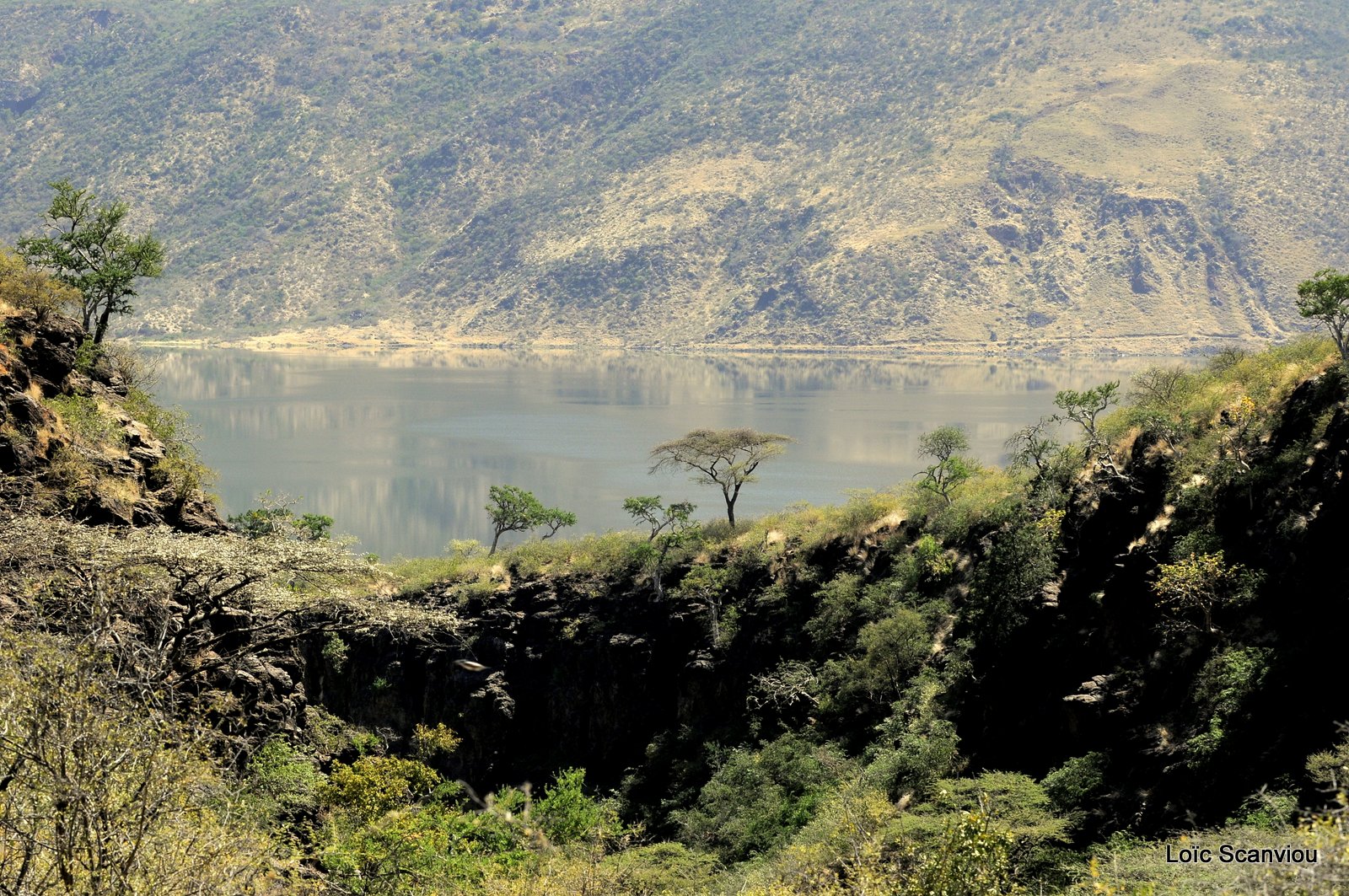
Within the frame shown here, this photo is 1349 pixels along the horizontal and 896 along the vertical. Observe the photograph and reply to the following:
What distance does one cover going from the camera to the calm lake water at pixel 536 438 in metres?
99.3

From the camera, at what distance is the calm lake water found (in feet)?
326

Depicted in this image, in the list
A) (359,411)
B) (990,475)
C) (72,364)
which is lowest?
(359,411)

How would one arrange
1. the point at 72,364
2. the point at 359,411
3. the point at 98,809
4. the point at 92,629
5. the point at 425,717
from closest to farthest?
the point at 98,809, the point at 92,629, the point at 72,364, the point at 425,717, the point at 359,411

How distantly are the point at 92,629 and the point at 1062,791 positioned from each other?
17.3m

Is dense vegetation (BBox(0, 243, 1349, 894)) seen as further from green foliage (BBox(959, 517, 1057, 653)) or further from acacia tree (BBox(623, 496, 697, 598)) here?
acacia tree (BBox(623, 496, 697, 598))

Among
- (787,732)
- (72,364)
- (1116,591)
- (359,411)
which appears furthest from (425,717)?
(359,411)

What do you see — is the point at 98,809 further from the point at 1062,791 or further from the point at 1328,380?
the point at 1328,380

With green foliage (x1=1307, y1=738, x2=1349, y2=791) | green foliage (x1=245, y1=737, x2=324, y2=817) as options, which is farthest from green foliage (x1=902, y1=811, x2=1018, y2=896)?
green foliage (x1=245, y1=737, x2=324, y2=817)

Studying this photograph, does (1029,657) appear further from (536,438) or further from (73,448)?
(536,438)

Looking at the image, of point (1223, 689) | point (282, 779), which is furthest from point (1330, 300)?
point (282, 779)

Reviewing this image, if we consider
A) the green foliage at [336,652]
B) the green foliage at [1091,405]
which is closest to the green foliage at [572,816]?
the green foliage at [336,652]

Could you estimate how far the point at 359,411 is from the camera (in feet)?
546
